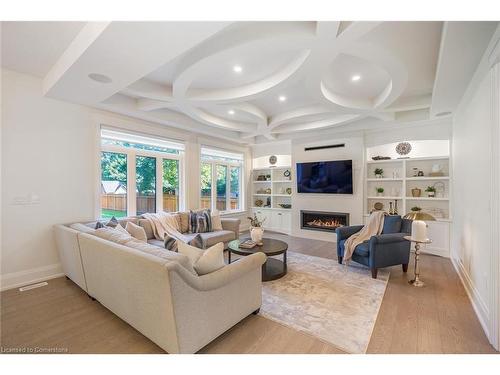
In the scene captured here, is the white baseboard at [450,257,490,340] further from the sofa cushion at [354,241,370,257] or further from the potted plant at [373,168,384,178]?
the potted plant at [373,168,384,178]

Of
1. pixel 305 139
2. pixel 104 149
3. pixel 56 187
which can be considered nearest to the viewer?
pixel 56 187

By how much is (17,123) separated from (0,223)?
1.36 meters

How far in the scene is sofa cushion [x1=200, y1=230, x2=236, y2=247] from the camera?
158 inches

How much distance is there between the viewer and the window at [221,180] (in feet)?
19.9

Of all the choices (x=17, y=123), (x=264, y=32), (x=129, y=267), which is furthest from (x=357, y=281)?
(x=17, y=123)

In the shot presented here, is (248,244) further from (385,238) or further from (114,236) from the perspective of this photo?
(385,238)

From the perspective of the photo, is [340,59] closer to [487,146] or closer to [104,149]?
[487,146]

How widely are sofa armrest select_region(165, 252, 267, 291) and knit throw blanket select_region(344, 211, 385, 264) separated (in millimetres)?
2017

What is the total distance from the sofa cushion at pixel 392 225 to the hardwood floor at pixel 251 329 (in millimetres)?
993

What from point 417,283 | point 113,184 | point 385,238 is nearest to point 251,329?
point 385,238

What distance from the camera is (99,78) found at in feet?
8.82

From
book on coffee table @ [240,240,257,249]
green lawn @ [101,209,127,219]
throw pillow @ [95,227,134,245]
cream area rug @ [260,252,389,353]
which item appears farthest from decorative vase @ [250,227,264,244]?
green lawn @ [101,209,127,219]

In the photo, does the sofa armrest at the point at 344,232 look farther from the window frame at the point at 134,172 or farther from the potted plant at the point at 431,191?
the window frame at the point at 134,172
